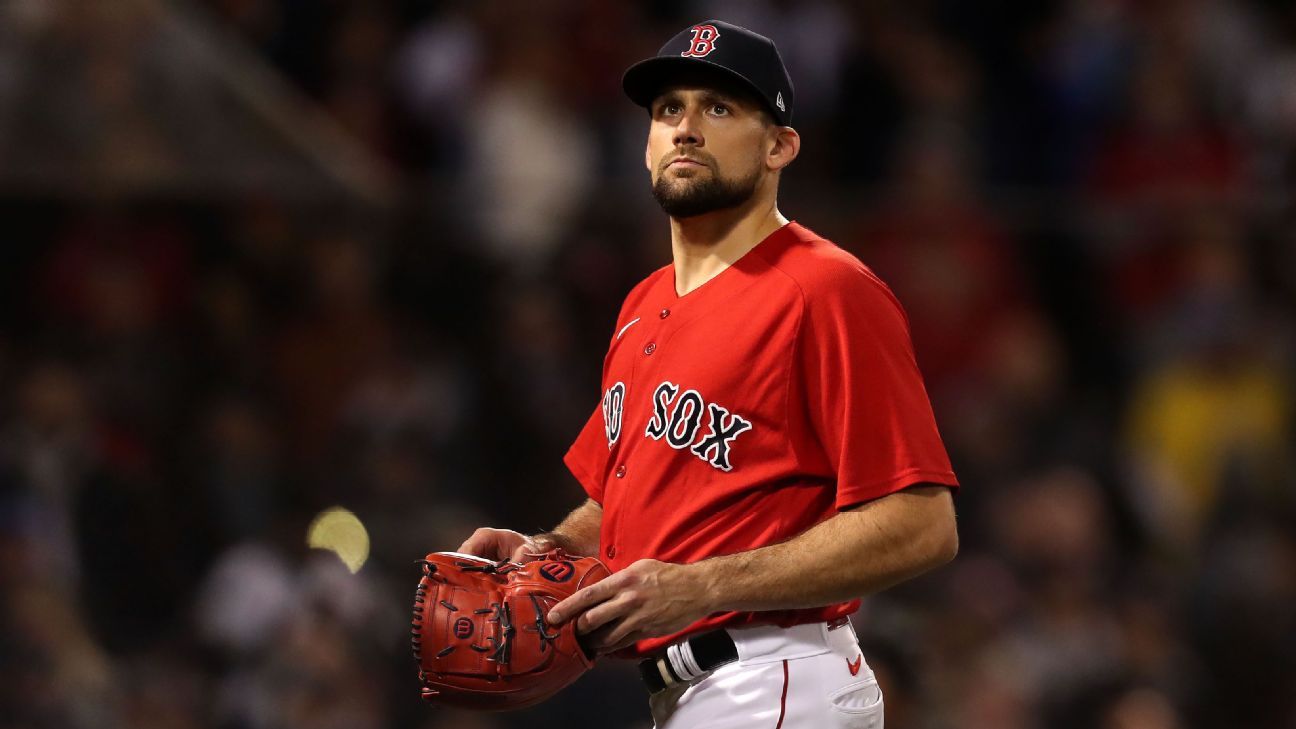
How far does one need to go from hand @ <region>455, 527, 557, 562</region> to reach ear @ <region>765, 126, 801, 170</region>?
0.88 metres

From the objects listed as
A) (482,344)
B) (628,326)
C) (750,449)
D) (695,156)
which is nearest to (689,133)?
(695,156)

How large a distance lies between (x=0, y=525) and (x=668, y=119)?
12.6 ft

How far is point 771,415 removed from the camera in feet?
10.5

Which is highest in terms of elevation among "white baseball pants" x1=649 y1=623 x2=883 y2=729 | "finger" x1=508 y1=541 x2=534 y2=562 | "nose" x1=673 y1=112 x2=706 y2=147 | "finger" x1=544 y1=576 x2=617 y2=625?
"nose" x1=673 y1=112 x2=706 y2=147

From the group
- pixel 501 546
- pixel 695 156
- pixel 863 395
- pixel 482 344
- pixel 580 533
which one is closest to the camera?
pixel 863 395

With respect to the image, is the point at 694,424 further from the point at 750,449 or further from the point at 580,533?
→ the point at 580,533

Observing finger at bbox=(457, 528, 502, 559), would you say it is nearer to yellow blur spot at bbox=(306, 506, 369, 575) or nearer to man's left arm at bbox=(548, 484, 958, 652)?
man's left arm at bbox=(548, 484, 958, 652)

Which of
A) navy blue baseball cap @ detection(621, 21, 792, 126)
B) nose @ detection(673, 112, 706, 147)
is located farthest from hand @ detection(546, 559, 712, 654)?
navy blue baseball cap @ detection(621, 21, 792, 126)

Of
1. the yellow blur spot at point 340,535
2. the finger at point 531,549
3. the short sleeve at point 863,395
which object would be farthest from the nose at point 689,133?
Result: the yellow blur spot at point 340,535

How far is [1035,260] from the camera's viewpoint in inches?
303

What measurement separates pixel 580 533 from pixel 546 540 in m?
0.10

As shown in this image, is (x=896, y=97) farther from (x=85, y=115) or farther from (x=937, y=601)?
(x=85, y=115)

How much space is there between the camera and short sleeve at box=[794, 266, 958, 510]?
3.07 metres

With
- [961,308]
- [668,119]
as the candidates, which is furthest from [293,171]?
[668,119]
